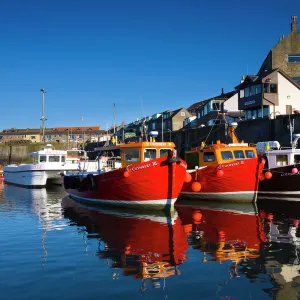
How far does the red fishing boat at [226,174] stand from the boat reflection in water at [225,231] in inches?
A: 34.8

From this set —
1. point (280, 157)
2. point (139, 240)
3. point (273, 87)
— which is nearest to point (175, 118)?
point (273, 87)

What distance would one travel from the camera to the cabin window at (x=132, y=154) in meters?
17.7

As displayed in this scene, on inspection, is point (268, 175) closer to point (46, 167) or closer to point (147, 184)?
point (147, 184)

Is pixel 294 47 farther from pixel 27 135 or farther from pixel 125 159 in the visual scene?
pixel 27 135

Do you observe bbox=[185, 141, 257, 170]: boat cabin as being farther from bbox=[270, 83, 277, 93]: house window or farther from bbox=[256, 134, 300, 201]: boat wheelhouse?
bbox=[270, 83, 277, 93]: house window

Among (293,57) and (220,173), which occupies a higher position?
(293,57)

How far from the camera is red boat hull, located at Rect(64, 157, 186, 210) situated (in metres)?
15.6

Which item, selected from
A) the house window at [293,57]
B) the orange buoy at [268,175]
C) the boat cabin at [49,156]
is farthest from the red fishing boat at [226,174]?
the house window at [293,57]

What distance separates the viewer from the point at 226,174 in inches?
757

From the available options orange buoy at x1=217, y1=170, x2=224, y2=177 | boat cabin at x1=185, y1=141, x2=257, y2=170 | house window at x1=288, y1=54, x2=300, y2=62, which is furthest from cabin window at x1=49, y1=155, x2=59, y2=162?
house window at x1=288, y1=54, x2=300, y2=62

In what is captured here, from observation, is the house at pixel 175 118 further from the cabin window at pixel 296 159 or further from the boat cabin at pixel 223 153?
the cabin window at pixel 296 159

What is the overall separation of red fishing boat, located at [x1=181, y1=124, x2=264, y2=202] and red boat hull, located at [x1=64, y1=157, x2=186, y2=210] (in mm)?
2396

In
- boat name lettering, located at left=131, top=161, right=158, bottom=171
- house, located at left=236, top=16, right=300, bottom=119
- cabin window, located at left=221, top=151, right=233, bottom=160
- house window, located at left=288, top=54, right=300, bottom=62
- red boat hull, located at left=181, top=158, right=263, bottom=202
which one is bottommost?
red boat hull, located at left=181, top=158, right=263, bottom=202

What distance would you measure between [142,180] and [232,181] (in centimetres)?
581
